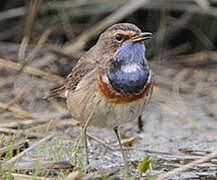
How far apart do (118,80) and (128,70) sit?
121 mm

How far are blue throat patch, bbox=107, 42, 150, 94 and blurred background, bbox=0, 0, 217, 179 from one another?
92 cm

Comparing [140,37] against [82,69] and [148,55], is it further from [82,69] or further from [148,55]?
[148,55]

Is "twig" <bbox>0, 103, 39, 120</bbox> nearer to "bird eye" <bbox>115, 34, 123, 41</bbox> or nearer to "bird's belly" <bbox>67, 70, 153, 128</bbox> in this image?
"bird's belly" <bbox>67, 70, 153, 128</bbox>

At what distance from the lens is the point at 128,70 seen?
12.8 ft

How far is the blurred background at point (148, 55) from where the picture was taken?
536 centimetres

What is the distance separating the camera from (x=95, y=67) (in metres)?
4.04

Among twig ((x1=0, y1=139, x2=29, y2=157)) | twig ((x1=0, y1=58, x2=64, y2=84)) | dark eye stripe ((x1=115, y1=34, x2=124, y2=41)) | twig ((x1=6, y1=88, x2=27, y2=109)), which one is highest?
twig ((x1=0, y1=58, x2=64, y2=84))

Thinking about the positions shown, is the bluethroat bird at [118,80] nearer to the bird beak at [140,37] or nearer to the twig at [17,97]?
the bird beak at [140,37]

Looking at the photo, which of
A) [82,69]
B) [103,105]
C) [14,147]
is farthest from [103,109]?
[14,147]

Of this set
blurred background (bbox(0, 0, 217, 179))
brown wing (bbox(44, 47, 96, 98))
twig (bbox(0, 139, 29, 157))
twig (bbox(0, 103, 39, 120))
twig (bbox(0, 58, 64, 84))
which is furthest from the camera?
twig (bbox(0, 58, 64, 84))

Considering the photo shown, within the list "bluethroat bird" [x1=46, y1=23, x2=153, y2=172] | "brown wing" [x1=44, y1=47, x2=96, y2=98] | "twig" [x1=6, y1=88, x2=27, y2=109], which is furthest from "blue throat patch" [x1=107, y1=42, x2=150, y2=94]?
"twig" [x1=6, y1=88, x2=27, y2=109]

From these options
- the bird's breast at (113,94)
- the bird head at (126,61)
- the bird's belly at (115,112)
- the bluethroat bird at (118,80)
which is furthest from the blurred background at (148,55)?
the bird head at (126,61)

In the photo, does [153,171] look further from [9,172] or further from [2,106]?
[2,106]

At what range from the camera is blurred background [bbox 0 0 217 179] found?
17.6ft
